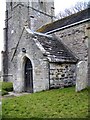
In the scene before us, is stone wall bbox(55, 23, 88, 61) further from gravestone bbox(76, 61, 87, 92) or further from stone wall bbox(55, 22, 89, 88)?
gravestone bbox(76, 61, 87, 92)

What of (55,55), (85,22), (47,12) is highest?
(47,12)

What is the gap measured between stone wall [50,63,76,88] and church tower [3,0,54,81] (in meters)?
11.6

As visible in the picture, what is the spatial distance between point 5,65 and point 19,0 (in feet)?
30.5

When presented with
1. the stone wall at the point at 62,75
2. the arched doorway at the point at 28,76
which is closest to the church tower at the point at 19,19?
the arched doorway at the point at 28,76

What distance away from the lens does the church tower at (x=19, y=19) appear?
928 inches

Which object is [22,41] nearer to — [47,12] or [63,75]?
[63,75]

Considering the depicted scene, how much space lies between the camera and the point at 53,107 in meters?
6.64

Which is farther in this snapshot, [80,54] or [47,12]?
[47,12]

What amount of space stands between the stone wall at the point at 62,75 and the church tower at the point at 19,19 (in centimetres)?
1156

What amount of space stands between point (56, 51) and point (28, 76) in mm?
2698

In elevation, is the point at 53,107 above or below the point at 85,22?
below

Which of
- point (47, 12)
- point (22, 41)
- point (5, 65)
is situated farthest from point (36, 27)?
point (22, 41)

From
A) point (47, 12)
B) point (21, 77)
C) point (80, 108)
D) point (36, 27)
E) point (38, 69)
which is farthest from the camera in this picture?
point (47, 12)

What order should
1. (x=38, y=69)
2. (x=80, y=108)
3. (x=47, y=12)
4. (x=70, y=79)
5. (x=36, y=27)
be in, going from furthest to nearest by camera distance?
(x=47, y=12) < (x=36, y=27) < (x=70, y=79) < (x=38, y=69) < (x=80, y=108)
